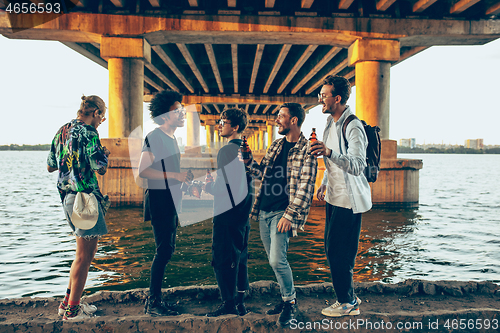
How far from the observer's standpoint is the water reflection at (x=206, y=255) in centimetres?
522

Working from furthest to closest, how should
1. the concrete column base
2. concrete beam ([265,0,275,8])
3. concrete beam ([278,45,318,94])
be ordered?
concrete beam ([278,45,318,94]) → the concrete column base → concrete beam ([265,0,275,8])

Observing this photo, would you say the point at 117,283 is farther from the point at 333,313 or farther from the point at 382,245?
the point at 382,245

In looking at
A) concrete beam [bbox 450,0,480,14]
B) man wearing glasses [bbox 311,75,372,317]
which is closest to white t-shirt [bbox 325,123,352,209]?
man wearing glasses [bbox 311,75,372,317]

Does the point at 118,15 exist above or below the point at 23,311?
above

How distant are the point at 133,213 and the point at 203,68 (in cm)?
1522

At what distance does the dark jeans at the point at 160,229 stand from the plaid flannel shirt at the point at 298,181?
2.39 ft

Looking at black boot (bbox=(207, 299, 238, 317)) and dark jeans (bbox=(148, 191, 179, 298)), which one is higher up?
dark jeans (bbox=(148, 191, 179, 298))

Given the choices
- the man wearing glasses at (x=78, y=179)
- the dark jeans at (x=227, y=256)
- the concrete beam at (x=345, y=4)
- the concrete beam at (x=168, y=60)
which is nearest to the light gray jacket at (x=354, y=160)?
the dark jeans at (x=227, y=256)

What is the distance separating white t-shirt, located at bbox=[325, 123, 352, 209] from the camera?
3.12 meters

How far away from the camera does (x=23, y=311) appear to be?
3252mm

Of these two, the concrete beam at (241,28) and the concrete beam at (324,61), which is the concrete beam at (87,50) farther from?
the concrete beam at (324,61)

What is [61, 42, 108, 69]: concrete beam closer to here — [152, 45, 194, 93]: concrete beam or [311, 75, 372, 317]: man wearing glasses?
→ [152, 45, 194, 93]: concrete beam

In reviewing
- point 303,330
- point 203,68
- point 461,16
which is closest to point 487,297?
point 303,330

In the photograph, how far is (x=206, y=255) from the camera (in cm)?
652
